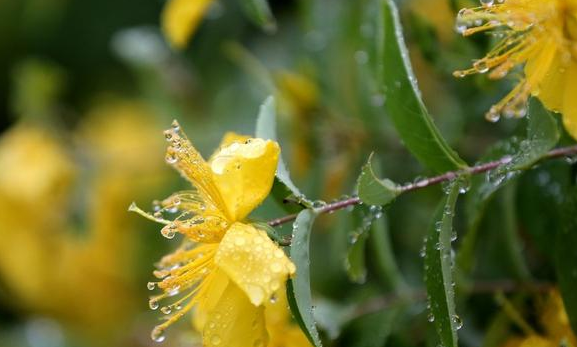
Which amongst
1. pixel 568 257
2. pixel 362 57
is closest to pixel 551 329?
pixel 568 257

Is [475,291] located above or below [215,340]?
below

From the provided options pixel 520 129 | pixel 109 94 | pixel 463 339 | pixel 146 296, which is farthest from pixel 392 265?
pixel 109 94

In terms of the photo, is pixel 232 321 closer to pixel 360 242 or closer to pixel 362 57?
pixel 360 242

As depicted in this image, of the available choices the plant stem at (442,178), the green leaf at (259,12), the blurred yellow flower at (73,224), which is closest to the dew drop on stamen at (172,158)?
the plant stem at (442,178)

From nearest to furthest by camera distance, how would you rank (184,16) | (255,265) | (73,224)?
(255,265), (184,16), (73,224)

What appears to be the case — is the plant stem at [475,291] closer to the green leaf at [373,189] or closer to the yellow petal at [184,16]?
the green leaf at [373,189]
